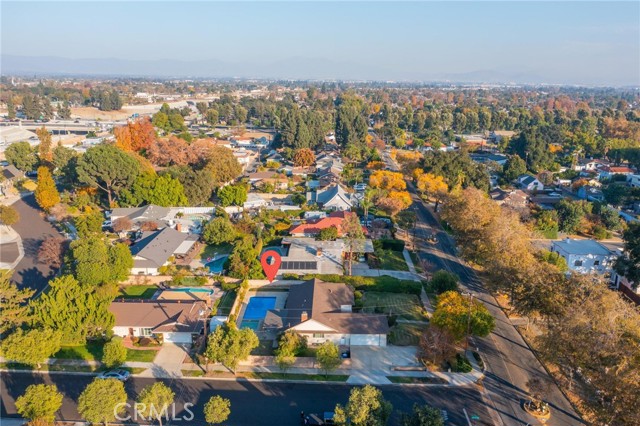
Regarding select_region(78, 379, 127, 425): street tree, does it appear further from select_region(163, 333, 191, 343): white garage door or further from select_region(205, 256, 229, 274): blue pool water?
select_region(205, 256, 229, 274): blue pool water

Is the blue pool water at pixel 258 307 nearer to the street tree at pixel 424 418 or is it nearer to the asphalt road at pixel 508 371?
the street tree at pixel 424 418

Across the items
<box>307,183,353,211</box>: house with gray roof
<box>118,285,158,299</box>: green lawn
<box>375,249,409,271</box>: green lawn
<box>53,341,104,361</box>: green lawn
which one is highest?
<box>307,183,353,211</box>: house with gray roof

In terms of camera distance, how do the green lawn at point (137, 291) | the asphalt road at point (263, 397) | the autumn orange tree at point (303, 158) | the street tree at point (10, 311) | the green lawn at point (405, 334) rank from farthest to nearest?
the autumn orange tree at point (303, 158), the green lawn at point (137, 291), the green lawn at point (405, 334), the street tree at point (10, 311), the asphalt road at point (263, 397)

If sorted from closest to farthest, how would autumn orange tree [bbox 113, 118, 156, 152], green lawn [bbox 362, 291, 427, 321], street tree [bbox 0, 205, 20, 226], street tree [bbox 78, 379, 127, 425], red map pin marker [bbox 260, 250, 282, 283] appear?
street tree [bbox 78, 379, 127, 425]
green lawn [bbox 362, 291, 427, 321]
red map pin marker [bbox 260, 250, 282, 283]
street tree [bbox 0, 205, 20, 226]
autumn orange tree [bbox 113, 118, 156, 152]

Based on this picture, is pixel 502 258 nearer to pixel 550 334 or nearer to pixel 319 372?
pixel 550 334

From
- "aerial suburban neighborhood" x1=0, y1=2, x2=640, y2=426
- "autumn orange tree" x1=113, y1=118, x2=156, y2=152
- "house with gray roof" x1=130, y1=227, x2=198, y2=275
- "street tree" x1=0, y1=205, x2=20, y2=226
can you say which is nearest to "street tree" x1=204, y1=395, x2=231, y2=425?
"aerial suburban neighborhood" x1=0, y1=2, x2=640, y2=426

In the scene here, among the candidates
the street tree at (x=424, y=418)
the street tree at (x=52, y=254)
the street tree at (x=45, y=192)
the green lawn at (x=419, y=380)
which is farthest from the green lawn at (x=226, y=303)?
A: the street tree at (x=45, y=192)

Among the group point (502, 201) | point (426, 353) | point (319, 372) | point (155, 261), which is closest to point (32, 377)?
point (155, 261)

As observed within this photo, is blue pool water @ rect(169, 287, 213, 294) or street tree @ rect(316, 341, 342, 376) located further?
blue pool water @ rect(169, 287, 213, 294)
